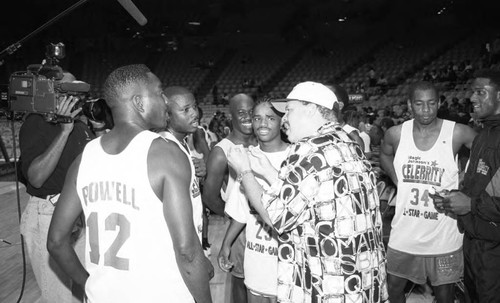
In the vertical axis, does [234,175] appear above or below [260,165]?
below

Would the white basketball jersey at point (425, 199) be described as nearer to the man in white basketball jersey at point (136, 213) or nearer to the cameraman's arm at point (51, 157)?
the man in white basketball jersey at point (136, 213)

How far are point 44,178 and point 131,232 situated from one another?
1096 mm

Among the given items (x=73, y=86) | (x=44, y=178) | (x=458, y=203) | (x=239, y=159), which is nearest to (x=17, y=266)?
(x=44, y=178)

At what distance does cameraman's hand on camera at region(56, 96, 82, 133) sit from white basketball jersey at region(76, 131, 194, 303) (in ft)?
2.96

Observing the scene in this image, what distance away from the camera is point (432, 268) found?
2797 millimetres

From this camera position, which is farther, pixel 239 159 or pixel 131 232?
pixel 239 159

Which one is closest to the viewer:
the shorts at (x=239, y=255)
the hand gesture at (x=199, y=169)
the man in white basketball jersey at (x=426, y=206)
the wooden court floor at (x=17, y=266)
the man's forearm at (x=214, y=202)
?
the shorts at (x=239, y=255)

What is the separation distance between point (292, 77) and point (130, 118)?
1909 centimetres

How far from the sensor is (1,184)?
332 inches

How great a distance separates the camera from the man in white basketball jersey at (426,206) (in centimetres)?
279

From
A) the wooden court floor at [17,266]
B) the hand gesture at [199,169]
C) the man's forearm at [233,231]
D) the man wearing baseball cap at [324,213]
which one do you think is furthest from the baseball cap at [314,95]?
the wooden court floor at [17,266]

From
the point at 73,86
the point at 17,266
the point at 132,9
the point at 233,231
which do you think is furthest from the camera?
the point at 17,266

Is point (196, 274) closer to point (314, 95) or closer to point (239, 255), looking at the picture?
point (314, 95)

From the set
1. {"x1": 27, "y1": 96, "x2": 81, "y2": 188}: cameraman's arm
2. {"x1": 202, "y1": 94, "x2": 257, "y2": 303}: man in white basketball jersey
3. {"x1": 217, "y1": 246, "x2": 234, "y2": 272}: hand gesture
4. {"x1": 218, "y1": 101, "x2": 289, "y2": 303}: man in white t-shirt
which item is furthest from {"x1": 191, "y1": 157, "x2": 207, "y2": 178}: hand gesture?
{"x1": 27, "y1": 96, "x2": 81, "y2": 188}: cameraman's arm
